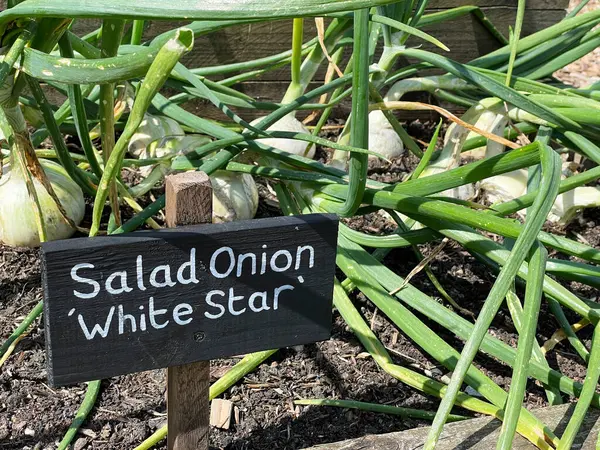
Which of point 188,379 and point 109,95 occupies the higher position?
point 109,95

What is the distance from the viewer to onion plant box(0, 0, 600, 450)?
2.81ft

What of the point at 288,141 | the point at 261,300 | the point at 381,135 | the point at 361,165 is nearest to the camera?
the point at 261,300

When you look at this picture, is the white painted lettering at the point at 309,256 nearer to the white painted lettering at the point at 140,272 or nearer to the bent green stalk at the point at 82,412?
the white painted lettering at the point at 140,272

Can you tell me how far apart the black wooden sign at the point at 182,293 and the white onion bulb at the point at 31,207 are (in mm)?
604

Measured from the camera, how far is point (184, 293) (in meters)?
0.87

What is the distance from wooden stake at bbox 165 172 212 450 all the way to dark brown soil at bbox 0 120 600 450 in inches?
7.2

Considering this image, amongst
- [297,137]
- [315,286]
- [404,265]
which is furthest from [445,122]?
[315,286]

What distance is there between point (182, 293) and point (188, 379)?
0.50 feet

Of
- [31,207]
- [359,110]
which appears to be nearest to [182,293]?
[359,110]

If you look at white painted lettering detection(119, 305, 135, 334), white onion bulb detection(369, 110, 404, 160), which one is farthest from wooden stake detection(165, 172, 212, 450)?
white onion bulb detection(369, 110, 404, 160)

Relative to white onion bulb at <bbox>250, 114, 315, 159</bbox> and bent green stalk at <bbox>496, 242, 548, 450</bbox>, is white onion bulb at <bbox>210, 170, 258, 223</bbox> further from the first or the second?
bent green stalk at <bbox>496, 242, 548, 450</bbox>

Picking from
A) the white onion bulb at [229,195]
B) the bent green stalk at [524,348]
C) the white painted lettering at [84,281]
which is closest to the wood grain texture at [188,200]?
the white painted lettering at [84,281]

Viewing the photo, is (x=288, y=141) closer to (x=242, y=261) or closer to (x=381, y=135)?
(x=381, y=135)

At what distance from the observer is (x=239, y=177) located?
154cm
